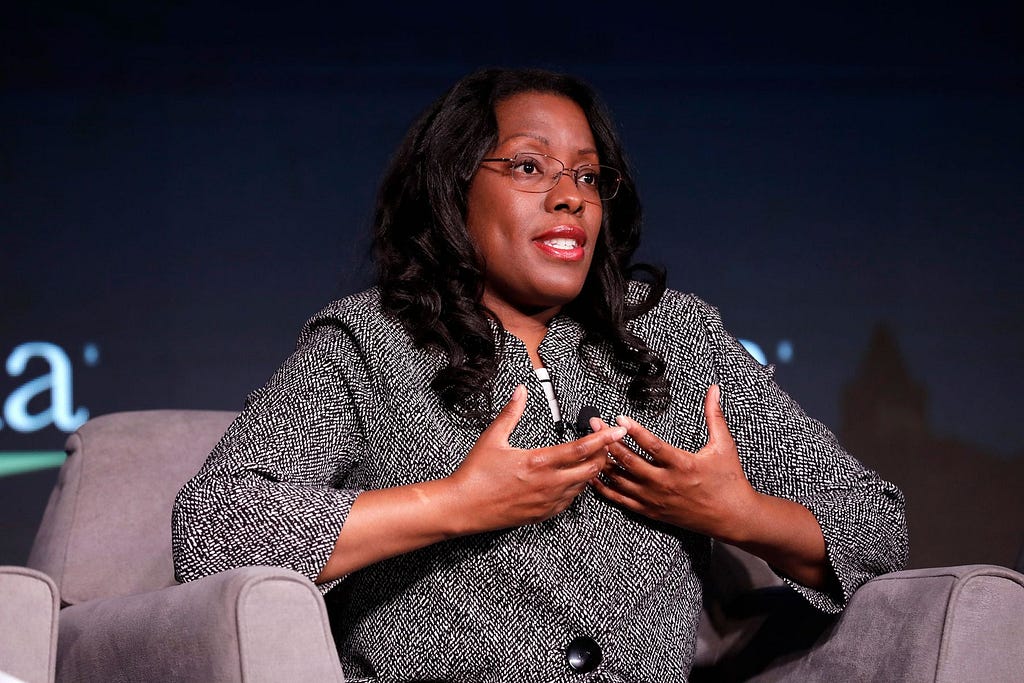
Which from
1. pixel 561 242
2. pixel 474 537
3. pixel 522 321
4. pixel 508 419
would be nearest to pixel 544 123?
pixel 561 242

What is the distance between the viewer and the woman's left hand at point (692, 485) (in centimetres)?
138

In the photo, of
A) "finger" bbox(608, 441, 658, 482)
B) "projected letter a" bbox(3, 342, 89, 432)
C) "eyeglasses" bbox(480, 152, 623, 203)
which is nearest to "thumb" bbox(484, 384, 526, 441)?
"finger" bbox(608, 441, 658, 482)

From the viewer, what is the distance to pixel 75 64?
9.50ft

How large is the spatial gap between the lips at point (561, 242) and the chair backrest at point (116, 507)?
2.15 ft

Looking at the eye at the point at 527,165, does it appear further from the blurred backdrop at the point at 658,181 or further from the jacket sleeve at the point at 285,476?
the blurred backdrop at the point at 658,181

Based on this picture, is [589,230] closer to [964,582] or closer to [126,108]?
[964,582]

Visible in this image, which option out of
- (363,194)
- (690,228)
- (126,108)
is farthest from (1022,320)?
(126,108)

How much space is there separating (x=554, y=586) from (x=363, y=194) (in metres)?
1.75

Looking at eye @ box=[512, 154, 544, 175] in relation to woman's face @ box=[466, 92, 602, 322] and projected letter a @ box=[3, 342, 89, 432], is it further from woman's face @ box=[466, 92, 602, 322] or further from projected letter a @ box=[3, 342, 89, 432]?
projected letter a @ box=[3, 342, 89, 432]

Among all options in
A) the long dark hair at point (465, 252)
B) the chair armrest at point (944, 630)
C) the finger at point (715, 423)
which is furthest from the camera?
the long dark hair at point (465, 252)

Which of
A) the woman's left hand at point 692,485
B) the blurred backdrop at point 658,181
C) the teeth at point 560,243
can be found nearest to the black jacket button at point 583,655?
the woman's left hand at point 692,485

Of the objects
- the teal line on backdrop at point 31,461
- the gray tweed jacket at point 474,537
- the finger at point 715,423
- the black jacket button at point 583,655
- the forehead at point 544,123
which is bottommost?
the teal line on backdrop at point 31,461

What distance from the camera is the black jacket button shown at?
1384 mm

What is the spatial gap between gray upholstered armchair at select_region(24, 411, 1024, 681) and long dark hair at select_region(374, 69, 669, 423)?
381 mm
